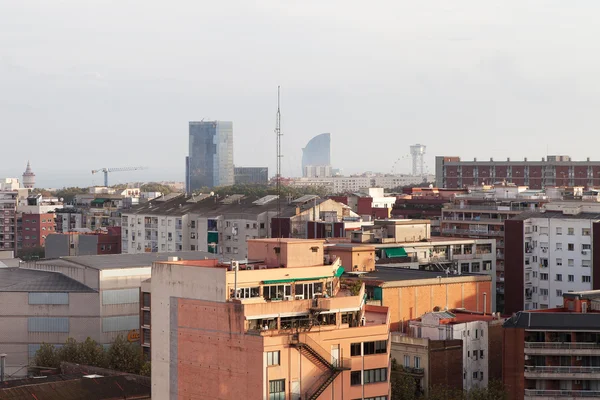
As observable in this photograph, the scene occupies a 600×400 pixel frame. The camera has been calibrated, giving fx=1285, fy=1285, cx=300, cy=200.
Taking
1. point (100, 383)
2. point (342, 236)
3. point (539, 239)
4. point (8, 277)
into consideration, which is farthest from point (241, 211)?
point (100, 383)

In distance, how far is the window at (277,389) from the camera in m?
35.6

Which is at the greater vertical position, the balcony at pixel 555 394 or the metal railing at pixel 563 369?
the metal railing at pixel 563 369

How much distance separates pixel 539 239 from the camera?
76000mm

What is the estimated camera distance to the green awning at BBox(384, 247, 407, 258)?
6512 cm

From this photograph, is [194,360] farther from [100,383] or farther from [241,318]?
[100,383]

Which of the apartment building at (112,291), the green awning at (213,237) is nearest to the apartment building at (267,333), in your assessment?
the apartment building at (112,291)

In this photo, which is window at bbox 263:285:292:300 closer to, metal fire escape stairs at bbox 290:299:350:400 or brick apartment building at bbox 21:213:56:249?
metal fire escape stairs at bbox 290:299:350:400

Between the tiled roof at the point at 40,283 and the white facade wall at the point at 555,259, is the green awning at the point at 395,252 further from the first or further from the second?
the tiled roof at the point at 40,283

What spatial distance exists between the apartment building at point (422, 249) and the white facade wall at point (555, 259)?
2933 mm

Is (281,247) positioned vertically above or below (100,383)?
above

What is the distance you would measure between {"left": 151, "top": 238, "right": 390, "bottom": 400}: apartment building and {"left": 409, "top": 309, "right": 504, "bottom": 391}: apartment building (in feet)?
33.1

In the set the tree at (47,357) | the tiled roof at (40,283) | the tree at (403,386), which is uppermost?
the tiled roof at (40,283)

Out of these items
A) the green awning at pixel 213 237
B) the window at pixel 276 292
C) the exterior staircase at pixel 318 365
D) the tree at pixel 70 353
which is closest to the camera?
the exterior staircase at pixel 318 365

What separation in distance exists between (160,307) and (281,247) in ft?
13.4
